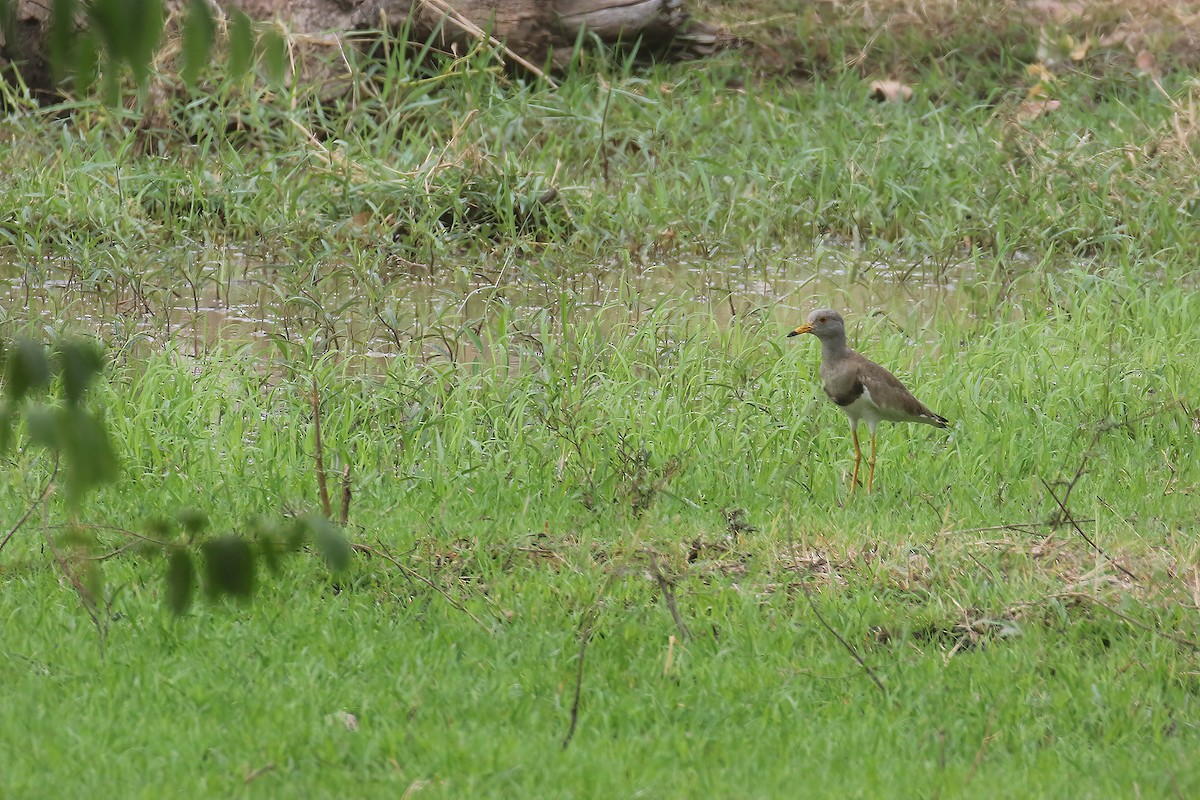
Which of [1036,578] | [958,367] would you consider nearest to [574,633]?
[1036,578]

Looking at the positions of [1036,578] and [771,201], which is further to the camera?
[771,201]

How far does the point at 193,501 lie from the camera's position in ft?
18.0

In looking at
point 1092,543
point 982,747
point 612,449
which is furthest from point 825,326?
point 982,747

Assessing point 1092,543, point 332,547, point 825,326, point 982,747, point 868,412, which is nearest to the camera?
point 332,547

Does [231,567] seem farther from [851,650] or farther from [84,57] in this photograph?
[851,650]

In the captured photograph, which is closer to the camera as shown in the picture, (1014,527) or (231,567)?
(231,567)

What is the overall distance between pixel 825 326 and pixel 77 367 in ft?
15.0

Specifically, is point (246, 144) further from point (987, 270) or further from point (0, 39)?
point (987, 270)

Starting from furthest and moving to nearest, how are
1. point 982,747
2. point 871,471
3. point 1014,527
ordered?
point 871,471, point 1014,527, point 982,747

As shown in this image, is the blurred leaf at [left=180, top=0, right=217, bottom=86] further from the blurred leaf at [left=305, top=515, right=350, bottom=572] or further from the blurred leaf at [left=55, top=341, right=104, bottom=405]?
the blurred leaf at [left=305, top=515, right=350, bottom=572]

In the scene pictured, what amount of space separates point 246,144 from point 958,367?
5.70 m

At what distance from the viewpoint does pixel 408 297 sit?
29.1 ft

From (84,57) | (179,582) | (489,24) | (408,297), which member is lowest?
(408,297)

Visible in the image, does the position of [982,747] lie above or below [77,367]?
below
